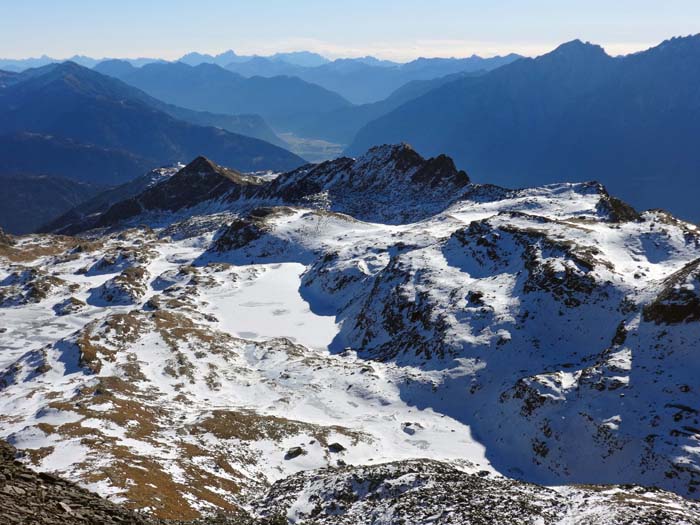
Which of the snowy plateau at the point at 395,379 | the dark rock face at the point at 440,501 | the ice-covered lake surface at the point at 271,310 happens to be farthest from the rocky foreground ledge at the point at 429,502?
the ice-covered lake surface at the point at 271,310

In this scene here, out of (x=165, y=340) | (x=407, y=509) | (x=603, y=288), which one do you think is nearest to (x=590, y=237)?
(x=603, y=288)

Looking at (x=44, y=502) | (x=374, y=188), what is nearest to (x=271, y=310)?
(x=44, y=502)

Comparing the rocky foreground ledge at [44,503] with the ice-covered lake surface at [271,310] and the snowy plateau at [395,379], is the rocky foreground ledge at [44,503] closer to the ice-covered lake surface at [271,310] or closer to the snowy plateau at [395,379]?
the snowy plateau at [395,379]

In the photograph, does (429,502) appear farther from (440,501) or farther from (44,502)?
(44,502)

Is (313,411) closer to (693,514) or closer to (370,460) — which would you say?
(370,460)

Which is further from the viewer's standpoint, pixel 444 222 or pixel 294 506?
pixel 444 222

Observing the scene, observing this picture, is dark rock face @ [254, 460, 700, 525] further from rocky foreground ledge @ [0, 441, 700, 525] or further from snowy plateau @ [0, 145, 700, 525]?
snowy plateau @ [0, 145, 700, 525]

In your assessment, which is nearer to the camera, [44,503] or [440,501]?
[44,503]

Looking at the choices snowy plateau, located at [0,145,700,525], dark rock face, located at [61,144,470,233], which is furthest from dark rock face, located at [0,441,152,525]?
dark rock face, located at [61,144,470,233]

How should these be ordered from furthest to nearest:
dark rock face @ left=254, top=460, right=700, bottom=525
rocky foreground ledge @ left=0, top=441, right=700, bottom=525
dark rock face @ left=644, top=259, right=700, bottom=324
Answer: dark rock face @ left=644, top=259, right=700, bottom=324 < dark rock face @ left=254, top=460, right=700, bottom=525 < rocky foreground ledge @ left=0, top=441, right=700, bottom=525
